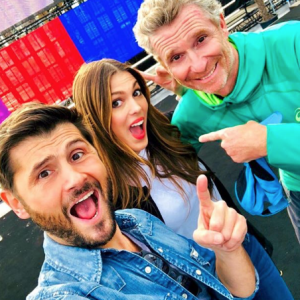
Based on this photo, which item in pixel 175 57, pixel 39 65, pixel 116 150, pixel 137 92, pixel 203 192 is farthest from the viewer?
pixel 39 65

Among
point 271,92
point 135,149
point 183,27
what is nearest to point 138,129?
point 135,149

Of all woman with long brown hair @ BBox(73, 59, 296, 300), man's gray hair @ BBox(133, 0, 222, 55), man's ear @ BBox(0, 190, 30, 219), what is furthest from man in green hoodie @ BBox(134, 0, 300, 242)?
man's ear @ BBox(0, 190, 30, 219)

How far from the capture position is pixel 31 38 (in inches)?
189

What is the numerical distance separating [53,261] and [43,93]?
A: 4.62 m

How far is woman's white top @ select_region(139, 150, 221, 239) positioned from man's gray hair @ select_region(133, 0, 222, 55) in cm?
83

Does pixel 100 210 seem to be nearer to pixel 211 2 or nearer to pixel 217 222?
pixel 217 222

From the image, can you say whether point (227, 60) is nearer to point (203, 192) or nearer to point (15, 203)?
point (203, 192)

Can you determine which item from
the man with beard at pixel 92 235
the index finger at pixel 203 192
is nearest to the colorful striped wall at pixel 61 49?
the man with beard at pixel 92 235

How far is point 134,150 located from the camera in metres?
1.85

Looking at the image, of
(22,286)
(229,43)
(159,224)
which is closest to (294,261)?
(159,224)

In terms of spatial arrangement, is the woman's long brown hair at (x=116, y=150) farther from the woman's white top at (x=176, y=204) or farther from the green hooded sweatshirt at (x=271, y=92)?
the green hooded sweatshirt at (x=271, y=92)

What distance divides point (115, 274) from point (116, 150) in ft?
3.14

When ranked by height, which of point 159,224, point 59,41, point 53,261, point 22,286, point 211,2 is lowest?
point 22,286

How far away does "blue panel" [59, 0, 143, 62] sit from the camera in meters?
A: 4.96
